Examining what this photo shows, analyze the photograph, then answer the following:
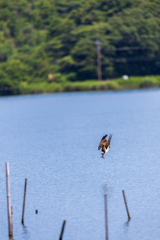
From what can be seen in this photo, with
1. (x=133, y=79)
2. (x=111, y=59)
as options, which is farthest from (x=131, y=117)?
(x=111, y=59)

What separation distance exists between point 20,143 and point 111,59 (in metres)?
75.5

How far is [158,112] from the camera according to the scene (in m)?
63.4

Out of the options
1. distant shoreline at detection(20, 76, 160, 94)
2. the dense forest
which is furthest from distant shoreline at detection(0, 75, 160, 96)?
the dense forest

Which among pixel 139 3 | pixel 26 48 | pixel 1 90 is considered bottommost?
pixel 1 90

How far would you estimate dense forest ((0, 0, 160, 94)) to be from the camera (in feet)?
367

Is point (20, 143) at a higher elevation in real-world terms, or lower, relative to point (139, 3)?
lower

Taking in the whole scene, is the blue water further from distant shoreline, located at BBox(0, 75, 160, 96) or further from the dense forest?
the dense forest

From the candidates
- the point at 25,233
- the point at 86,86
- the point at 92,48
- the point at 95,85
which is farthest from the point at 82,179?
the point at 92,48

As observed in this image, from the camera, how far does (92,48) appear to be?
11062 cm

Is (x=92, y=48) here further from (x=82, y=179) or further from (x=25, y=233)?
(x=25, y=233)

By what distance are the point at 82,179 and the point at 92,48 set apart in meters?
87.4

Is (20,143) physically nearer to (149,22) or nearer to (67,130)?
(67,130)

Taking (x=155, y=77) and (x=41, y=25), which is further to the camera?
(x=41, y=25)

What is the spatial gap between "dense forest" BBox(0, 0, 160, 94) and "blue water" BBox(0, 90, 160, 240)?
59704mm
